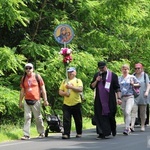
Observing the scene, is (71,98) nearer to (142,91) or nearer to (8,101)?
(142,91)

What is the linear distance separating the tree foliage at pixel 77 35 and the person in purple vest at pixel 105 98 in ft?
16.8

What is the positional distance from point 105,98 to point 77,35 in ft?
30.2

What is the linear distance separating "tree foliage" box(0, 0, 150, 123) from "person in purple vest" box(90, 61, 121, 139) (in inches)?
202

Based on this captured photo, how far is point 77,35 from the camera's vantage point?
72.0ft

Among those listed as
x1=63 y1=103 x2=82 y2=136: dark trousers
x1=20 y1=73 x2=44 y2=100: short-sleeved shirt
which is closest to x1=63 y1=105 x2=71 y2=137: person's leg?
x1=63 y1=103 x2=82 y2=136: dark trousers

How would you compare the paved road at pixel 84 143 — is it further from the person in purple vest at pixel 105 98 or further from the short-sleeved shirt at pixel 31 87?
the short-sleeved shirt at pixel 31 87

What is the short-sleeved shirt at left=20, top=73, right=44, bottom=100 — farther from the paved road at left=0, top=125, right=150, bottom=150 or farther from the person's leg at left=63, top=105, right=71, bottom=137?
the paved road at left=0, top=125, right=150, bottom=150

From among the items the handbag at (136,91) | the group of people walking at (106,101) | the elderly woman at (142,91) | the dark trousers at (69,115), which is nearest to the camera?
the group of people walking at (106,101)

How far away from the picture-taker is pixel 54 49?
64.8 ft

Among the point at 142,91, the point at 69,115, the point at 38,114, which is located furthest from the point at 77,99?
the point at 142,91

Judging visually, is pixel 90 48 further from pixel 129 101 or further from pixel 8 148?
pixel 8 148

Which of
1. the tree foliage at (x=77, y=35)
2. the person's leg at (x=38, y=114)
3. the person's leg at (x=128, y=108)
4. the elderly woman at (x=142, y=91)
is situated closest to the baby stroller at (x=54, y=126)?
the person's leg at (x=38, y=114)

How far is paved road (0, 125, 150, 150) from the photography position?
1086 cm

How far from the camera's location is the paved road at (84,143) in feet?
35.6
